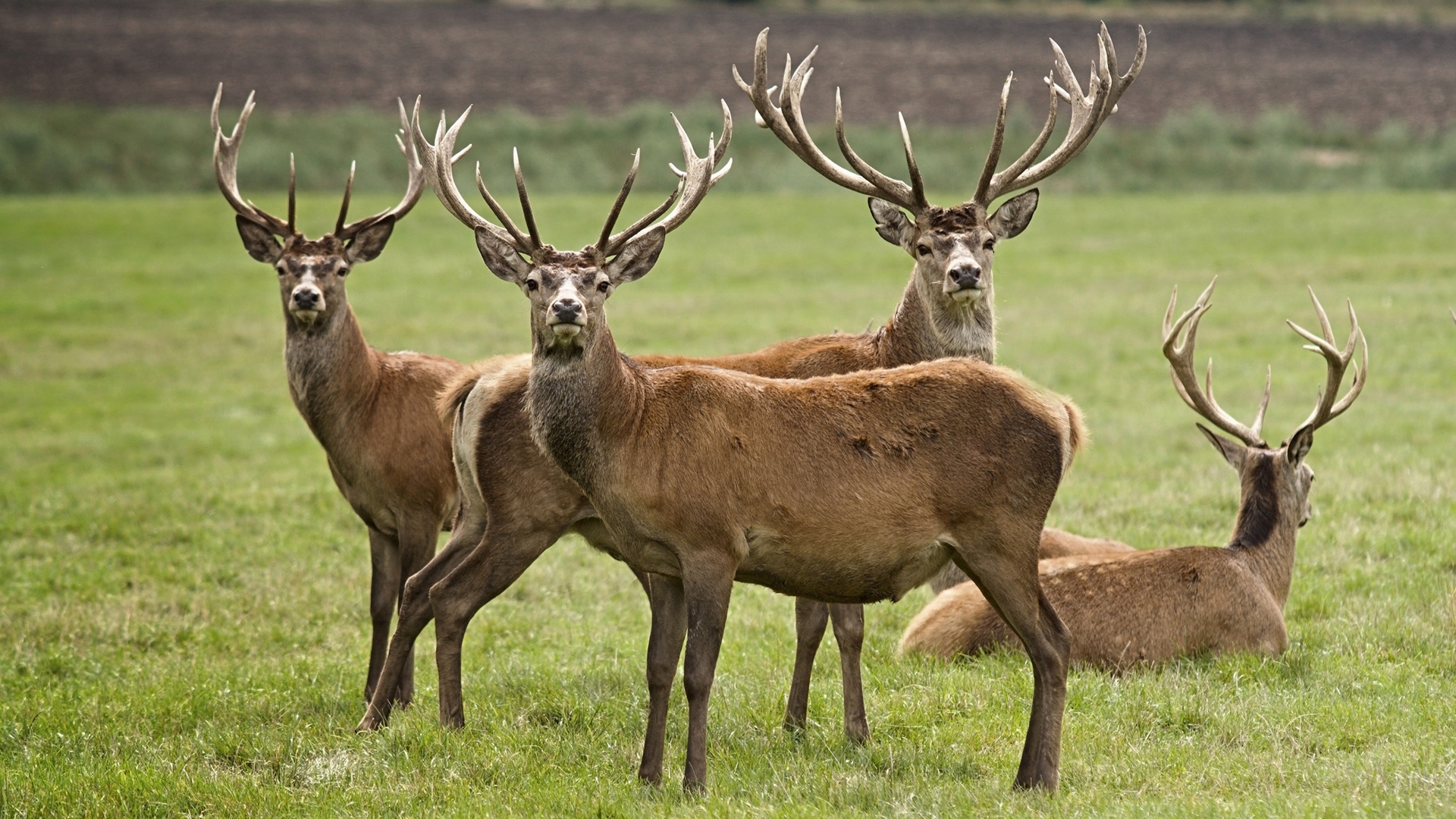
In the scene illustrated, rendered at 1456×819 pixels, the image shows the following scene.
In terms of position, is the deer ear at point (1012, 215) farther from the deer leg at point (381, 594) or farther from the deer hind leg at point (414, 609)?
the deer leg at point (381, 594)

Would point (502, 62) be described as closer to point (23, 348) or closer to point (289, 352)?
point (23, 348)

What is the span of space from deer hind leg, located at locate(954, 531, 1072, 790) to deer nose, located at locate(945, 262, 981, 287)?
1.83 m

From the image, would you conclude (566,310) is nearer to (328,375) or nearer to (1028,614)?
(1028,614)

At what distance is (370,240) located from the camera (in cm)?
875

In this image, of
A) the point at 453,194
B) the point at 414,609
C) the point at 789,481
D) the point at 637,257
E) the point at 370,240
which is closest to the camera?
the point at 789,481

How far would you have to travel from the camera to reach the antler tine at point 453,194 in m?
6.75

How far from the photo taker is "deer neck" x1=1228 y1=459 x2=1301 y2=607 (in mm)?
8445

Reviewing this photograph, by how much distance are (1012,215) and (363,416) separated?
3.62m

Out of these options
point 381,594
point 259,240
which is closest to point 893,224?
point 381,594

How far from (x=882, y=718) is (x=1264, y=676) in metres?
1.91

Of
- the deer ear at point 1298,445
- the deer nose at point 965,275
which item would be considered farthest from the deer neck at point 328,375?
the deer ear at point 1298,445

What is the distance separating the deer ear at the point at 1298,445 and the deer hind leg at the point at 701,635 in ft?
13.3

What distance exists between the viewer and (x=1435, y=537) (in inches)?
384

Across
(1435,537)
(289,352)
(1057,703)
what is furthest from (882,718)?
(1435,537)
